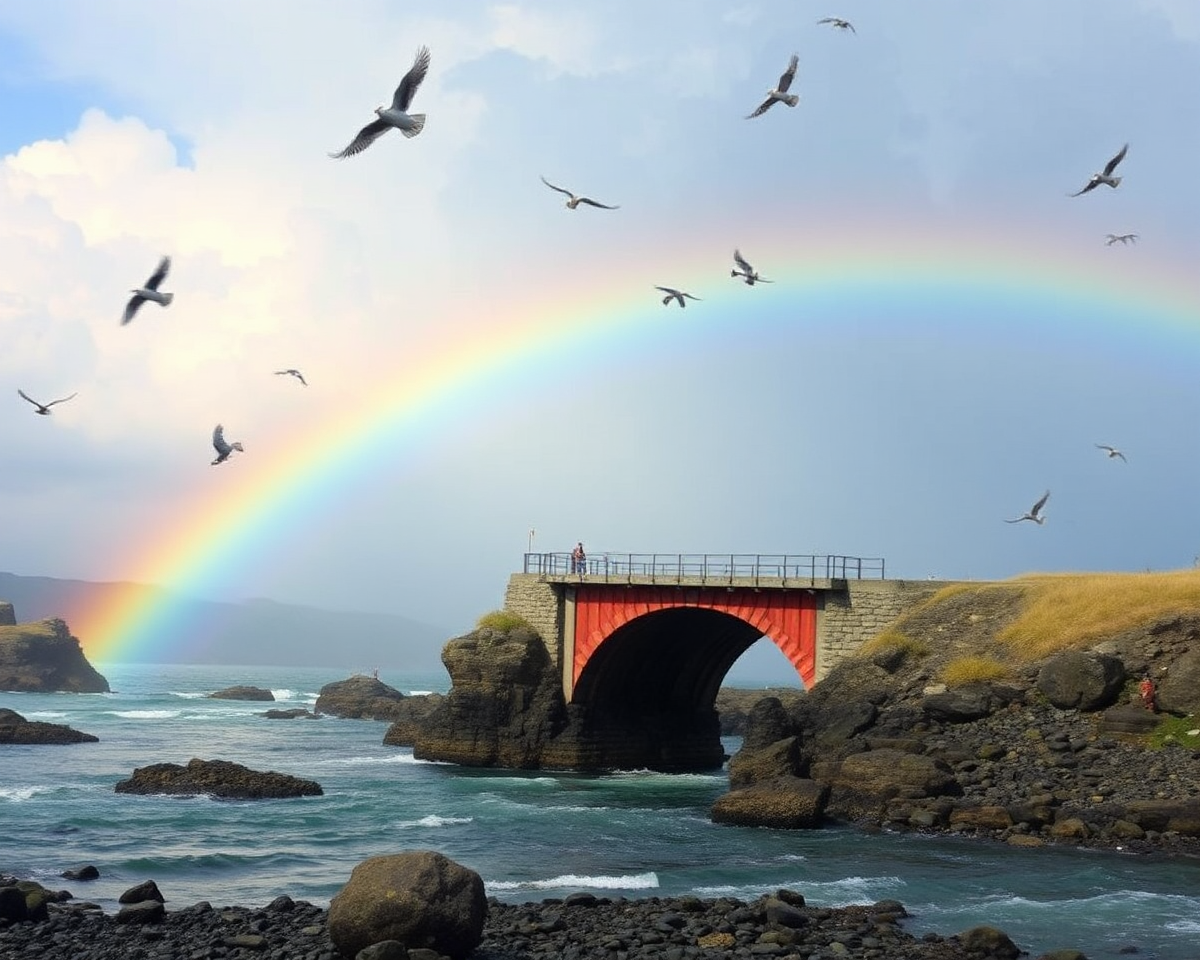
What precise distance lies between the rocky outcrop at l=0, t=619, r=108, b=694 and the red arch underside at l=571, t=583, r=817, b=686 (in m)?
117

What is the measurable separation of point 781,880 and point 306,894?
12291 mm

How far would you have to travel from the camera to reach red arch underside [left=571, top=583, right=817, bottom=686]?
5803 centimetres

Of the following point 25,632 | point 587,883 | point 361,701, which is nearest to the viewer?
point 587,883

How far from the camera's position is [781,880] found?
32688mm

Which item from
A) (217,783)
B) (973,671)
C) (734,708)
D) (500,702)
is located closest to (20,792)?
(217,783)

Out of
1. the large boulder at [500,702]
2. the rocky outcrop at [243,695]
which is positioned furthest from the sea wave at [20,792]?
the rocky outcrop at [243,695]

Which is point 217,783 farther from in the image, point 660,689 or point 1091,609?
point 1091,609

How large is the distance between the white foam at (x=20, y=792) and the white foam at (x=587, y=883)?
86.9 ft

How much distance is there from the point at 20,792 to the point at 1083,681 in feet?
139

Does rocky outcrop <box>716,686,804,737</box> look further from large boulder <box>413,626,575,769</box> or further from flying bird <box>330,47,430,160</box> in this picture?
flying bird <box>330,47,430,160</box>

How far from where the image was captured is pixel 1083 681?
142ft

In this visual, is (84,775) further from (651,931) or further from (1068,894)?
(1068,894)

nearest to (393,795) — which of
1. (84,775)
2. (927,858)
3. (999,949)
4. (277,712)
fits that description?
(84,775)

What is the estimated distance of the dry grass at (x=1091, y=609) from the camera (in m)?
46.7
